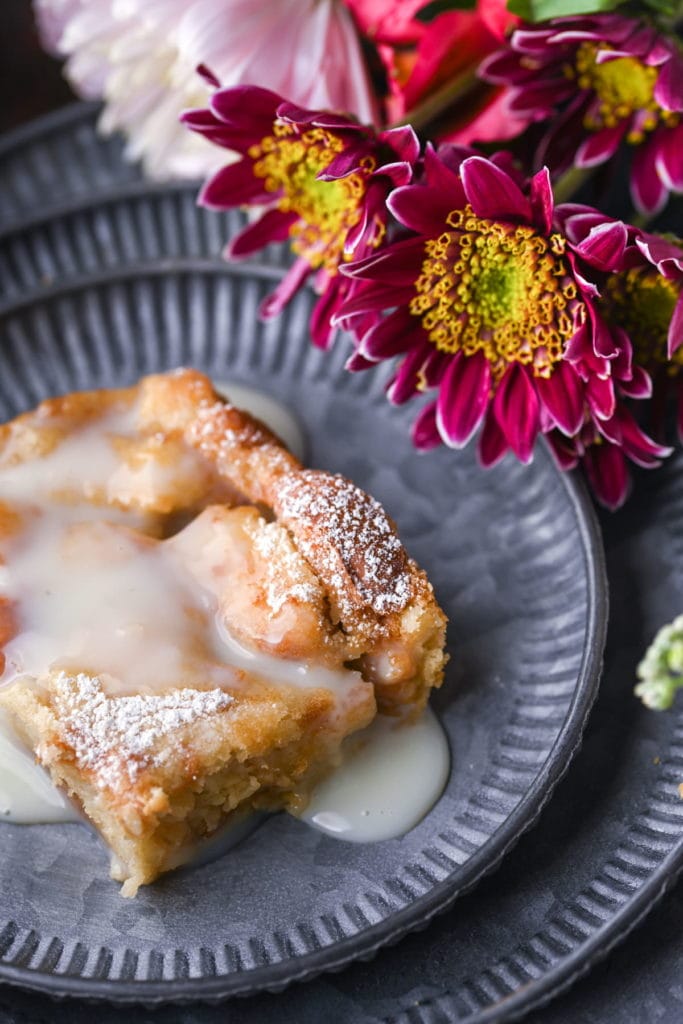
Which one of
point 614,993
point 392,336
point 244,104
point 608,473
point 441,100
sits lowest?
point 614,993

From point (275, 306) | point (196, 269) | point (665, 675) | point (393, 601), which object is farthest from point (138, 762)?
point (196, 269)

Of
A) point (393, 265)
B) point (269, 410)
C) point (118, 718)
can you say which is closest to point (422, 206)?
point (393, 265)

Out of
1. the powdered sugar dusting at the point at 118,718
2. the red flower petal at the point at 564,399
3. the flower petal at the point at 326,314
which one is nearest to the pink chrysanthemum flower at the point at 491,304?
the red flower petal at the point at 564,399

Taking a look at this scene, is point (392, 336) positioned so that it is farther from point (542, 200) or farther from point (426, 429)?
point (542, 200)

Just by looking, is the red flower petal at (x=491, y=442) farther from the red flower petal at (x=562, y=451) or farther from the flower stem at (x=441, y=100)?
the flower stem at (x=441, y=100)

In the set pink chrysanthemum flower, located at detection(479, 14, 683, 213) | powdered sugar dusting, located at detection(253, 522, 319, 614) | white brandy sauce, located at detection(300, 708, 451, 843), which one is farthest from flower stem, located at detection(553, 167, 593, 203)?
white brandy sauce, located at detection(300, 708, 451, 843)

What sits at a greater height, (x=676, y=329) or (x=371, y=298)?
(x=371, y=298)
